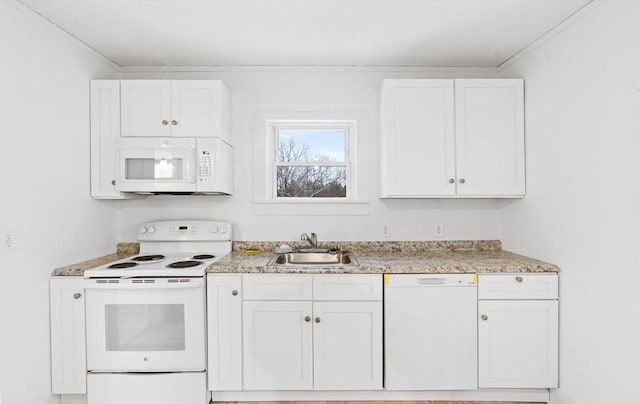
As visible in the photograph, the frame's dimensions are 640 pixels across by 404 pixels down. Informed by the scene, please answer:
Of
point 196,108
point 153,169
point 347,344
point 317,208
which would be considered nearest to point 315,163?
point 317,208

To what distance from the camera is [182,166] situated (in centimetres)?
248

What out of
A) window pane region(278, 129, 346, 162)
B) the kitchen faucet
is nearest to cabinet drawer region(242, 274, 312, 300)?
the kitchen faucet

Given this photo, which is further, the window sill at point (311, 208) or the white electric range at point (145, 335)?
the window sill at point (311, 208)

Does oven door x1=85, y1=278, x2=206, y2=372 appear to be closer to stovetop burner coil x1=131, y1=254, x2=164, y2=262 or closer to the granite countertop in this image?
the granite countertop

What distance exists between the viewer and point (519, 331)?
7.15 feet

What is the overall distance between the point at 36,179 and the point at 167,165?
0.75 m

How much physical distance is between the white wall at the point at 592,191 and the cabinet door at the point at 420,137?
0.60m

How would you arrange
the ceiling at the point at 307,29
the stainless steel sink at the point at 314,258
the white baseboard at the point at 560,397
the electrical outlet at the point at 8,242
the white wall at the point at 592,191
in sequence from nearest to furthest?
the white wall at the point at 592,191, the electrical outlet at the point at 8,242, the ceiling at the point at 307,29, the white baseboard at the point at 560,397, the stainless steel sink at the point at 314,258

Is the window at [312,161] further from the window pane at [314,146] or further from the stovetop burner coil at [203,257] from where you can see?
the stovetop burner coil at [203,257]

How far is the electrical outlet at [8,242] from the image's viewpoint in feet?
5.98

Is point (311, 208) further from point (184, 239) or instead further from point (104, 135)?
point (104, 135)

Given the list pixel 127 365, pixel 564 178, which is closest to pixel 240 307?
pixel 127 365

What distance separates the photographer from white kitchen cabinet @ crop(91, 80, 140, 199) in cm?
250

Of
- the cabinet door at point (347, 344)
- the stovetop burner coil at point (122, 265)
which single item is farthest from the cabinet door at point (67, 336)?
the cabinet door at point (347, 344)
